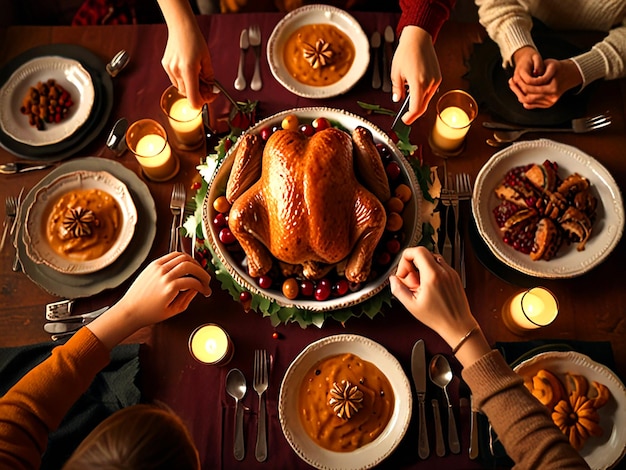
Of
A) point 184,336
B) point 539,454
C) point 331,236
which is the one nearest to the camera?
point 539,454

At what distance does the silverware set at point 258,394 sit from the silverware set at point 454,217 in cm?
54

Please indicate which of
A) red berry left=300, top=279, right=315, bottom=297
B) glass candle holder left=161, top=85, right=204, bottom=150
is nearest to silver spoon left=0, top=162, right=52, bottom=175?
glass candle holder left=161, top=85, right=204, bottom=150

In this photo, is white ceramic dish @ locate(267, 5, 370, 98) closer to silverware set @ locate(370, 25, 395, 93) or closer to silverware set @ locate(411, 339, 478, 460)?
silverware set @ locate(370, 25, 395, 93)

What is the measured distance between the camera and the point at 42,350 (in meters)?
1.20

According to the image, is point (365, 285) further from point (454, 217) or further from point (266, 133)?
point (266, 133)

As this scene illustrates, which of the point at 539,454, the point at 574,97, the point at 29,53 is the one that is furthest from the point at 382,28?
the point at 539,454

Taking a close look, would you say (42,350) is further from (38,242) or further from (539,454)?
(539,454)

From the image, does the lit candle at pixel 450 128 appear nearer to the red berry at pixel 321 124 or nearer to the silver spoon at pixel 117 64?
the red berry at pixel 321 124

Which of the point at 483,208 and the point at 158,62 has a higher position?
the point at 158,62

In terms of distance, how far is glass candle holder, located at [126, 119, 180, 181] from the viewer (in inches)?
51.3

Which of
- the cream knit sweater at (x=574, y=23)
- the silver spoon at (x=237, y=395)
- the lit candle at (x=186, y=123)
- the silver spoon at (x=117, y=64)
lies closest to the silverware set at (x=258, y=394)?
the silver spoon at (x=237, y=395)

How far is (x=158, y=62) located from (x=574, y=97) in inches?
49.5

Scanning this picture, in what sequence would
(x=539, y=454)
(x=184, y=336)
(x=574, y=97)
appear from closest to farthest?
1. (x=539, y=454)
2. (x=184, y=336)
3. (x=574, y=97)

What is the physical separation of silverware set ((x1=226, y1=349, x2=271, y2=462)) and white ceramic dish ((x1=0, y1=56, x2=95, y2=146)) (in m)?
0.84
